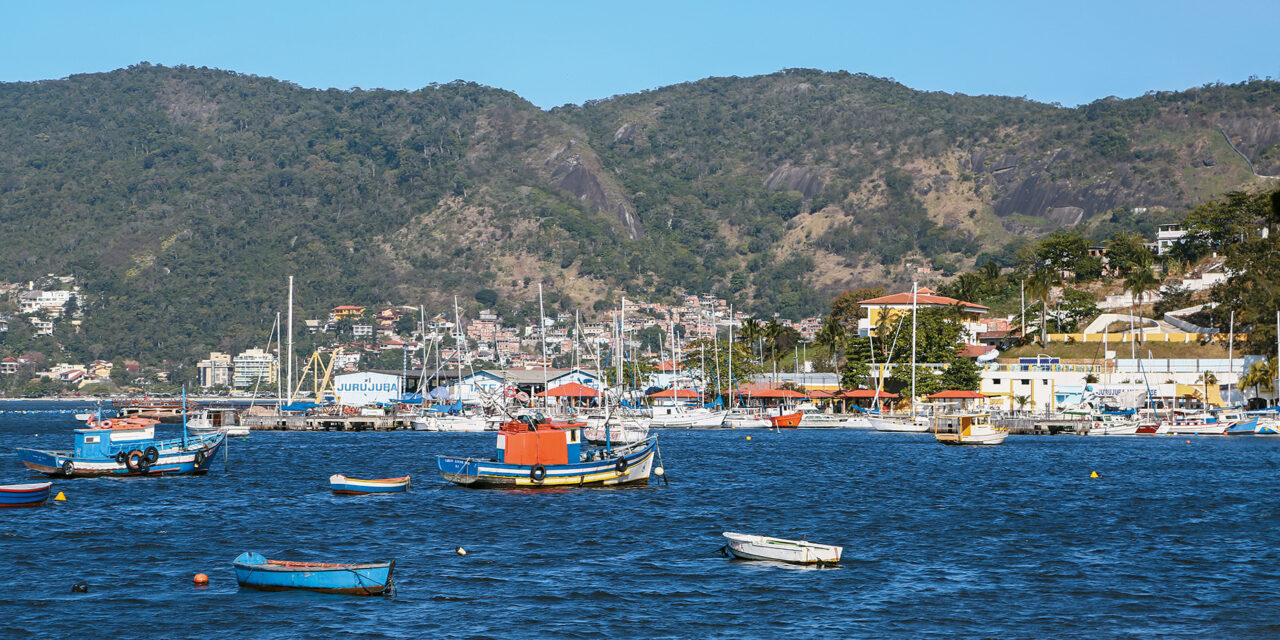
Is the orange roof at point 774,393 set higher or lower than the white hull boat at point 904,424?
higher

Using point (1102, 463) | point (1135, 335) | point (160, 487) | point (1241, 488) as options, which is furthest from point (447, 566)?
point (1135, 335)

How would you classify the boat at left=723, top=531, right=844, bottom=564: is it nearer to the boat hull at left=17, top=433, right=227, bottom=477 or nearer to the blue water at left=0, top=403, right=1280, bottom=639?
the blue water at left=0, top=403, right=1280, bottom=639

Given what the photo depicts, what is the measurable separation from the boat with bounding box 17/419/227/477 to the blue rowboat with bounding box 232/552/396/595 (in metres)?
34.1

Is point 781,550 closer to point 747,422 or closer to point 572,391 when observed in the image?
point 747,422

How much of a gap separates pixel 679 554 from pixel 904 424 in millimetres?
85736

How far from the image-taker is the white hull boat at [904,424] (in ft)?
404

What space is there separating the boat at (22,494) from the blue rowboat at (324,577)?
23.5m

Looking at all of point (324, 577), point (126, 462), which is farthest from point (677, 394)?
point (324, 577)

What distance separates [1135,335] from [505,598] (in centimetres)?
13482

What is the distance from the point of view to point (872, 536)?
46469 millimetres

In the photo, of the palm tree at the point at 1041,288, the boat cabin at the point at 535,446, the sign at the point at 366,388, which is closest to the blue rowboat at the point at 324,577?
the boat cabin at the point at 535,446

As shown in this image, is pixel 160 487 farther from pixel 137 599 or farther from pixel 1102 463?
pixel 1102 463

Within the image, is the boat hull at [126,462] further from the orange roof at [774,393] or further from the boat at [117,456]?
the orange roof at [774,393]

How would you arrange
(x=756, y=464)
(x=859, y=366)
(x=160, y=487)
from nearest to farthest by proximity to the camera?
(x=160, y=487)
(x=756, y=464)
(x=859, y=366)
